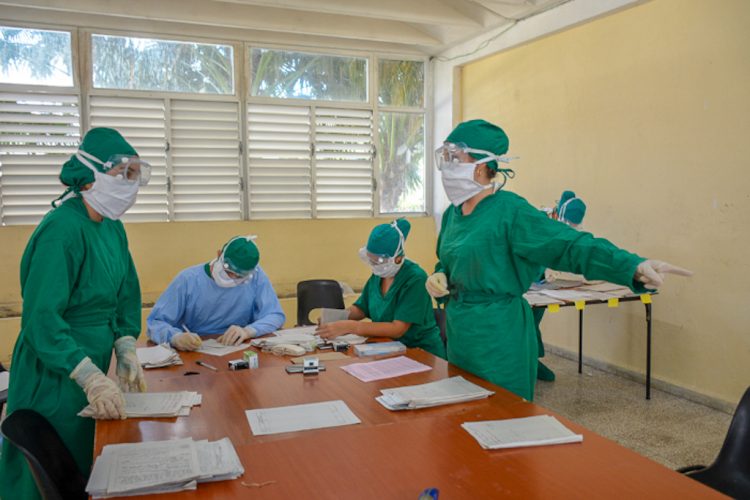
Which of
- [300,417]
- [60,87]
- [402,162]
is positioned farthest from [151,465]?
[402,162]

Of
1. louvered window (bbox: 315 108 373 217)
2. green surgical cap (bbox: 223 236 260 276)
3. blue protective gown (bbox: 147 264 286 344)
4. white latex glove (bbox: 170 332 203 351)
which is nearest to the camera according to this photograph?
white latex glove (bbox: 170 332 203 351)

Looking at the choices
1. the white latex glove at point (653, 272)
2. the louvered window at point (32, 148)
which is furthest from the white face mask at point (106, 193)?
the louvered window at point (32, 148)

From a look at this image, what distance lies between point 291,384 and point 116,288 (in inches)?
28.2

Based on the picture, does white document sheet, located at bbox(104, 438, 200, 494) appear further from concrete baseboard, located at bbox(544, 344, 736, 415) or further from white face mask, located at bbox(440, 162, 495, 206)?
concrete baseboard, located at bbox(544, 344, 736, 415)

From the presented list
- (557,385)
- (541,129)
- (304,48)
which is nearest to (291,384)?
(557,385)

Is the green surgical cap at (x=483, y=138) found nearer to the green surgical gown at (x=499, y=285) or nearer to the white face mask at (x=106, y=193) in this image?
the green surgical gown at (x=499, y=285)

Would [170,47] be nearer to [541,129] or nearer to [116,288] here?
[541,129]

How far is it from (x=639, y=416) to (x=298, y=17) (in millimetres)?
4330

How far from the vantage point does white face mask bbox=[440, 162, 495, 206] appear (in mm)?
2301

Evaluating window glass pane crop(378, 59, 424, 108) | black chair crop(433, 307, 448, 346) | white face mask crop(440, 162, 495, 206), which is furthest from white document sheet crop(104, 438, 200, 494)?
window glass pane crop(378, 59, 424, 108)

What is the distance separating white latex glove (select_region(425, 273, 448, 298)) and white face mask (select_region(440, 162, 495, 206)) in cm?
31

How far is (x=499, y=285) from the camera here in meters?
2.18

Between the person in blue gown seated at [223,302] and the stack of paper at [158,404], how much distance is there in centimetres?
80

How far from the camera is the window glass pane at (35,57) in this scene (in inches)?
198
